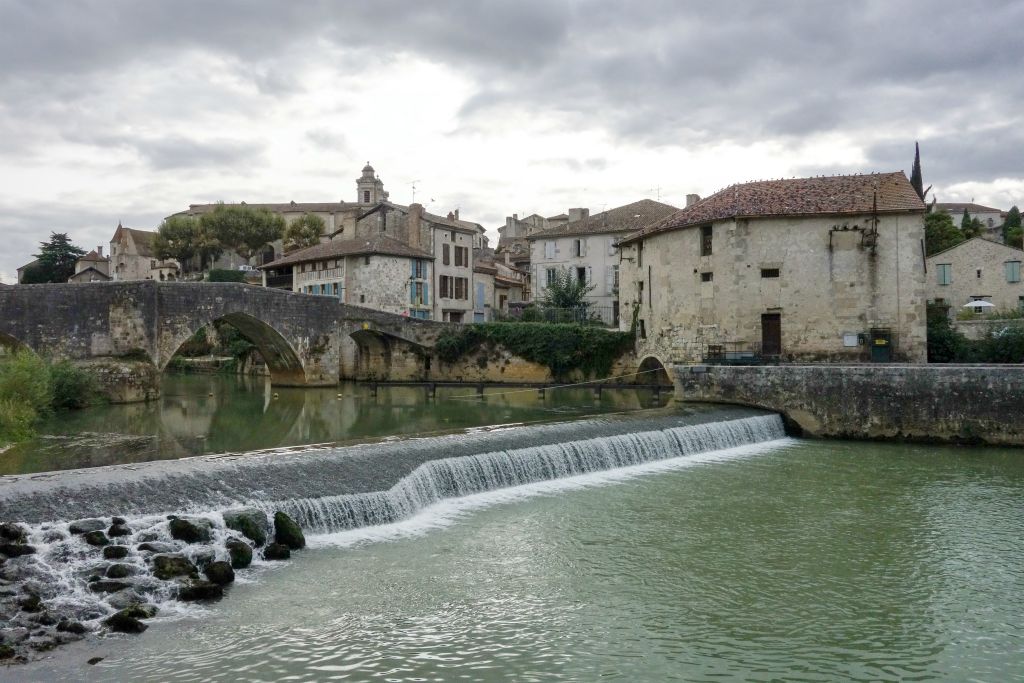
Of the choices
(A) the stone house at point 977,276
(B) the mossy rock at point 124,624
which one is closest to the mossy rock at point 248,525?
(B) the mossy rock at point 124,624

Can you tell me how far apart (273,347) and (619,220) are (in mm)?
21069

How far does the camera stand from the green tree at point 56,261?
2726 inches

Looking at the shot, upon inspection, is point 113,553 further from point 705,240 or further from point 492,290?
point 492,290

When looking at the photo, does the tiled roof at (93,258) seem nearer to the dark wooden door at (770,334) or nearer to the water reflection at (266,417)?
the water reflection at (266,417)

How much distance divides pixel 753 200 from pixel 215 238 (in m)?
44.5

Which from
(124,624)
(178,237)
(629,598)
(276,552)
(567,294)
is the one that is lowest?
(629,598)

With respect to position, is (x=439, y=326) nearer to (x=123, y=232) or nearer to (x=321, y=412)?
(x=321, y=412)

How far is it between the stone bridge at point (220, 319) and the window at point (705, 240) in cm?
1329

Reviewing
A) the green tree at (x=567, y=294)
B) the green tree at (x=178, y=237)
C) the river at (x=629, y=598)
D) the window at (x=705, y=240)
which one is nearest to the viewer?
the river at (x=629, y=598)

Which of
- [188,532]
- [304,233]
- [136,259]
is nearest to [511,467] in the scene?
[188,532]

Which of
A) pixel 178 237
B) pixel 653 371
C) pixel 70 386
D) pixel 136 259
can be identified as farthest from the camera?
pixel 136 259

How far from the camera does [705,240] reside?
27.2m

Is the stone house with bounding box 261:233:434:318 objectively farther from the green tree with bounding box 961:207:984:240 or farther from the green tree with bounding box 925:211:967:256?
the green tree with bounding box 961:207:984:240

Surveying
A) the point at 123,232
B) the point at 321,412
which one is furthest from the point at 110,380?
the point at 123,232
